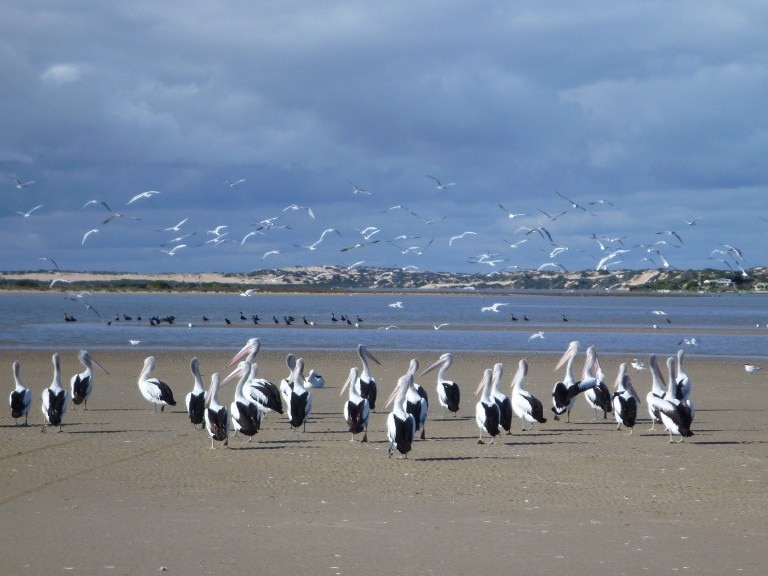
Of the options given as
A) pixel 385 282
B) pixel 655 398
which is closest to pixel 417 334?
pixel 655 398

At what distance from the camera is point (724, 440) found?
47.4ft

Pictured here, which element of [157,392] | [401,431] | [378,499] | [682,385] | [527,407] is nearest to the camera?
[378,499]

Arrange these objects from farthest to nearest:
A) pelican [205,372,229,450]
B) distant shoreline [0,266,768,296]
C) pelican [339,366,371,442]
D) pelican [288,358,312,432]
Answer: distant shoreline [0,266,768,296] → pelican [288,358,312,432] → pelican [339,366,371,442] → pelican [205,372,229,450]

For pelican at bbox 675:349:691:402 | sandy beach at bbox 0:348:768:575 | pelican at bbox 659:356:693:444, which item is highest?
pelican at bbox 675:349:691:402

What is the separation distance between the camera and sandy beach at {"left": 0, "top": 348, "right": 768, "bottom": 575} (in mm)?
8109

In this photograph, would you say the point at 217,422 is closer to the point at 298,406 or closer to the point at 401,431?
the point at 298,406

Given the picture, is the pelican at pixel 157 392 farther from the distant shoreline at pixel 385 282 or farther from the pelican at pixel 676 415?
the distant shoreline at pixel 385 282

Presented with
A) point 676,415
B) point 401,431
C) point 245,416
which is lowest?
point 676,415

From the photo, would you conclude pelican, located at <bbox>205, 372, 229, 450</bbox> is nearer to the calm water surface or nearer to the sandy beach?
the sandy beach

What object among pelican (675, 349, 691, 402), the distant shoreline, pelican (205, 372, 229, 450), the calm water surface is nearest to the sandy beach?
pelican (205, 372, 229, 450)

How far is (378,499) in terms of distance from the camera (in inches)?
410

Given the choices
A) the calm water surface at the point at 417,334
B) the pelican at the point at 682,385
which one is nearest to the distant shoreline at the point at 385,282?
the calm water surface at the point at 417,334

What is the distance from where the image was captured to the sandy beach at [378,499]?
811 cm

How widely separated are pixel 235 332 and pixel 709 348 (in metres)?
17.3
